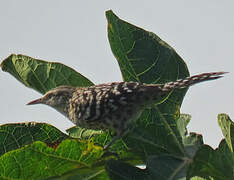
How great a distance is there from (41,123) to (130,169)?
2.86ft

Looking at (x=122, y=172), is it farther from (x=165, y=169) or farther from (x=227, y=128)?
(x=227, y=128)

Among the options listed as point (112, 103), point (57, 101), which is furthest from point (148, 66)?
point (57, 101)

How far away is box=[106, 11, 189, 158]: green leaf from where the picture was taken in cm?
288

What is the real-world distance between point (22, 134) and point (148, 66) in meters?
0.98

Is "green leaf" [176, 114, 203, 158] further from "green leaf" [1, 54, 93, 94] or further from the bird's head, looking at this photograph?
the bird's head

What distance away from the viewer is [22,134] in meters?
2.97

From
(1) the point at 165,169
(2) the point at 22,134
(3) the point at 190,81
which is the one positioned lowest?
(1) the point at 165,169

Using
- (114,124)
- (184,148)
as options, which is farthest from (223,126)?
(114,124)

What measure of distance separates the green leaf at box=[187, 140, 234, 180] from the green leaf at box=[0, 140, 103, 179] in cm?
58

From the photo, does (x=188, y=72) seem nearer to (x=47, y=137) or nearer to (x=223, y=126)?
(x=223, y=126)

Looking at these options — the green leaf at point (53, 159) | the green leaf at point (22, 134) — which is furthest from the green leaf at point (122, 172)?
the green leaf at point (22, 134)

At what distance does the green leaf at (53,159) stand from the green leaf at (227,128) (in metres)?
0.76

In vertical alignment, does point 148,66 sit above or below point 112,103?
above

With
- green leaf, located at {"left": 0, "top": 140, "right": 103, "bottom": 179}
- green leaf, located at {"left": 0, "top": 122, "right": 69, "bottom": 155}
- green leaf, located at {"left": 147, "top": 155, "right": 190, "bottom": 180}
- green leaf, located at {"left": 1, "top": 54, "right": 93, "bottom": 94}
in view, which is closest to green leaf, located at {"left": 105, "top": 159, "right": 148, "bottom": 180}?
green leaf, located at {"left": 147, "top": 155, "right": 190, "bottom": 180}
